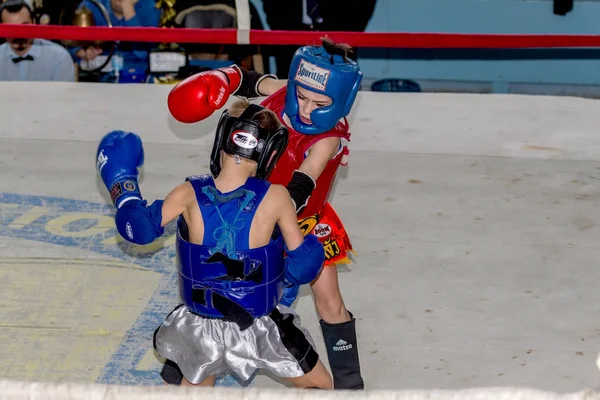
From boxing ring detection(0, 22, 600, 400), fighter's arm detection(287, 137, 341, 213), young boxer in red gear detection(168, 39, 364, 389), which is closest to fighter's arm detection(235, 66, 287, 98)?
young boxer in red gear detection(168, 39, 364, 389)

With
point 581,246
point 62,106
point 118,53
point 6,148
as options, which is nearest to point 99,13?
point 118,53

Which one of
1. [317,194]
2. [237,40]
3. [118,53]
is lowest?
[118,53]

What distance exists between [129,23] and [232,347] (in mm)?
4857

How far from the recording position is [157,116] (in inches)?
226

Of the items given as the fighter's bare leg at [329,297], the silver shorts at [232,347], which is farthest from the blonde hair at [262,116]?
the fighter's bare leg at [329,297]

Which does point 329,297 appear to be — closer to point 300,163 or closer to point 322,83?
point 300,163

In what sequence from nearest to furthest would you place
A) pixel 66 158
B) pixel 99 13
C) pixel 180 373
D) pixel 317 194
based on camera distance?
pixel 180 373 → pixel 317 194 → pixel 66 158 → pixel 99 13

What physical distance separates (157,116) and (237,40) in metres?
0.71

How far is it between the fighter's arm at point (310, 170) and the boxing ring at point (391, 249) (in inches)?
27.8

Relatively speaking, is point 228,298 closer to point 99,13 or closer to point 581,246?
point 581,246

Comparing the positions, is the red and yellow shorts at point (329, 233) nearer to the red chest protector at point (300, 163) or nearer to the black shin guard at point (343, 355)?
the red chest protector at point (300, 163)

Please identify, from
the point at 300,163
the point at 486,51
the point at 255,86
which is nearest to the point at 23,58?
the point at 486,51

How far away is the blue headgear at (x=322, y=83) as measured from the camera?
298cm

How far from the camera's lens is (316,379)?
2775 millimetres
